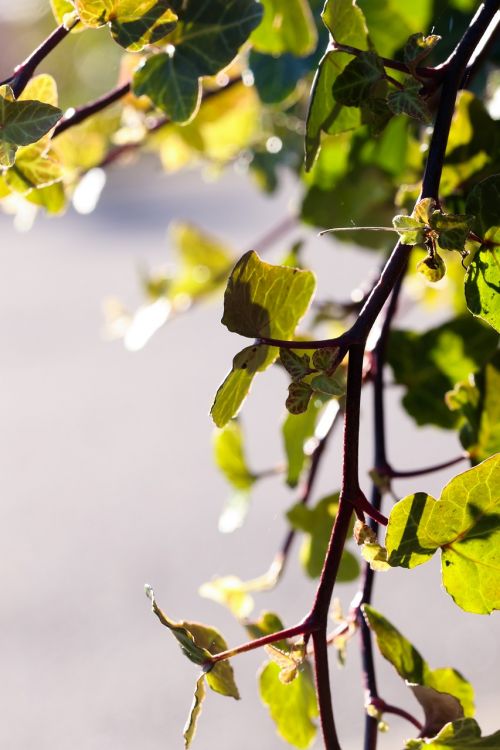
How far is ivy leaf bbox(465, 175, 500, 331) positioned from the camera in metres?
0.18

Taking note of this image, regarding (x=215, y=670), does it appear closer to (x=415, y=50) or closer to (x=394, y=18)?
(x=415, y=50)

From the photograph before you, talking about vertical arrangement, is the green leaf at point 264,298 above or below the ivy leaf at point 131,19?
below

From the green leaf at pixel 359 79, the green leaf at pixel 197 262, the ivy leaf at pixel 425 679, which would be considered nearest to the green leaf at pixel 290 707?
the ivy leaf at pixel 425 679

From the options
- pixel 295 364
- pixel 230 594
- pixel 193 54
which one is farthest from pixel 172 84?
pixel 230 594

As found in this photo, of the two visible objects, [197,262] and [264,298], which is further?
[197,262]

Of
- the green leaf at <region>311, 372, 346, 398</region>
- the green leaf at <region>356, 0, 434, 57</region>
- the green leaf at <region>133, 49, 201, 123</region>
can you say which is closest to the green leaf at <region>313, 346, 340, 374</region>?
the green leaf at <region>311, 372, 346, 398</region>

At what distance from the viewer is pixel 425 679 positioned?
0.23 m

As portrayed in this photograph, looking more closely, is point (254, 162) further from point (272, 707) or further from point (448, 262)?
point (272, 707)

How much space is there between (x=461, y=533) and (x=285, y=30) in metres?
0.21

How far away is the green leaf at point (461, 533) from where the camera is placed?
0.18 meters

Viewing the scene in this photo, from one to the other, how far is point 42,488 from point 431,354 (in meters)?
1.27

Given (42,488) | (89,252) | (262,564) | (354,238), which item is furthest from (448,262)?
(89,252)

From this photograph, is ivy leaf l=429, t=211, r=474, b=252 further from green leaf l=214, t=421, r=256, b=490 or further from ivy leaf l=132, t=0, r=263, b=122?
green leaf l=214, t=421, r=256, b=490

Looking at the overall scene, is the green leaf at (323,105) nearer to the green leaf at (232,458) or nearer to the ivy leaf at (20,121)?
the ivy leaf at (20,121)
